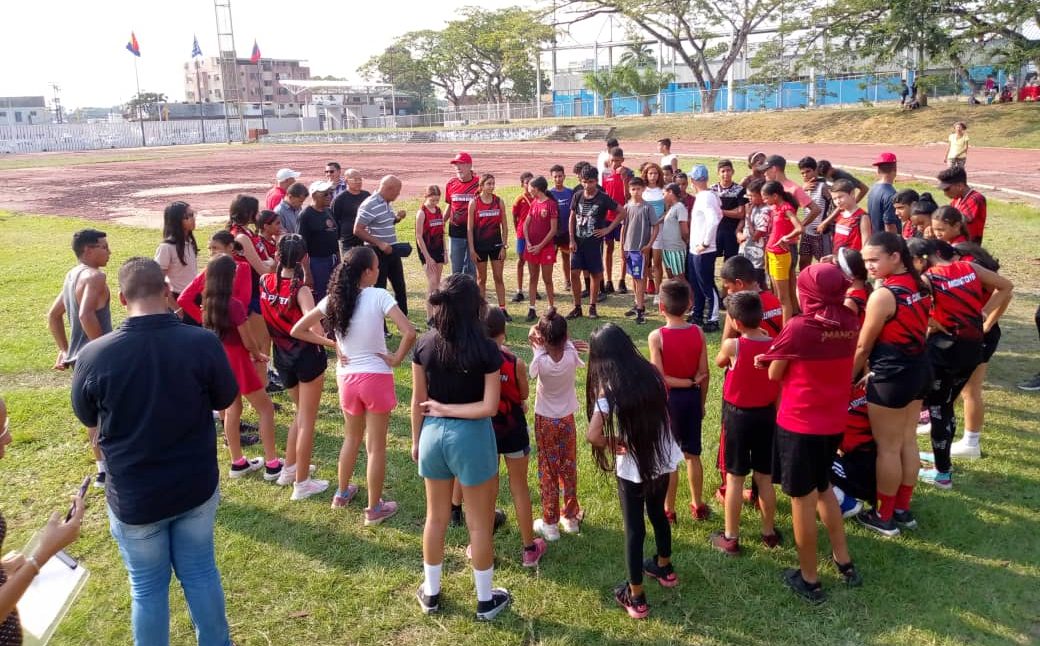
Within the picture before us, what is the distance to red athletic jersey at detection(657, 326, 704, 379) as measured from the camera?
14.2ft

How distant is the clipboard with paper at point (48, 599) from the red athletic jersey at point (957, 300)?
5.16m

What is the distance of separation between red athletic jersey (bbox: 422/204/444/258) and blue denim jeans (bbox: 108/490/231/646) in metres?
5.97

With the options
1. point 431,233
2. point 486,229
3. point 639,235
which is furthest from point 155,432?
point 639,235

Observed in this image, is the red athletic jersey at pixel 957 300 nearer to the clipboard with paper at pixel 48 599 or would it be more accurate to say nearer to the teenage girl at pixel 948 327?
the teenage girl at pixel 948 327

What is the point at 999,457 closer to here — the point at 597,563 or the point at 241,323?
the point at 597,563

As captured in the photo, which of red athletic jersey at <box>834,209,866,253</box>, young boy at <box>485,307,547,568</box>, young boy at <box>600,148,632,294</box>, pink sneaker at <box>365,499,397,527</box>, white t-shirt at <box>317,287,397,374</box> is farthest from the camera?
young boy at <box>600,148,632,294</box>

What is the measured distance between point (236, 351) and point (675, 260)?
18.4 feet

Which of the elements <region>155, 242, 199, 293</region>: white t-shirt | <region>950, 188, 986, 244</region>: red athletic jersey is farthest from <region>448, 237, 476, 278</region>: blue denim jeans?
<region>950, 188, 986, 244</region>: red athletic jersey

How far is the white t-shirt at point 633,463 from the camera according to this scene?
3736 millimetres

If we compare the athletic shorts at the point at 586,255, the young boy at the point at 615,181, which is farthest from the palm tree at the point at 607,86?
the athletic shorts at the point at 586,255

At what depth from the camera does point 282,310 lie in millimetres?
5230

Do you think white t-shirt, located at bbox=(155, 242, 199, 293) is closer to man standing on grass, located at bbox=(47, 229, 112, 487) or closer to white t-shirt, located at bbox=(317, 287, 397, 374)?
man standing on grass, located at bbox=(47, 229, 112, 487)

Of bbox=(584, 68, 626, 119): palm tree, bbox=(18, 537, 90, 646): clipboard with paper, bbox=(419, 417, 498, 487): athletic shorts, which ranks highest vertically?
bbox=(584, 68, 626, 119): palm tree

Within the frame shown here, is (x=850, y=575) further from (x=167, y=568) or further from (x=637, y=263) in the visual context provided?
(x=637, y=263)
